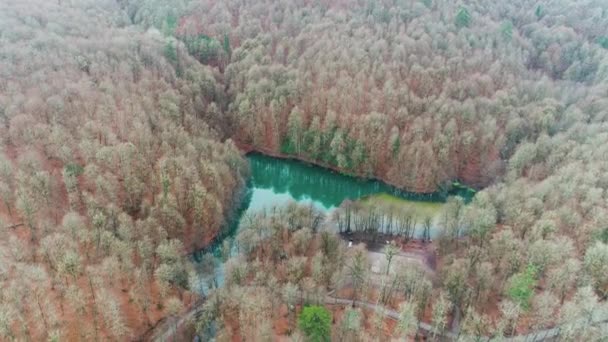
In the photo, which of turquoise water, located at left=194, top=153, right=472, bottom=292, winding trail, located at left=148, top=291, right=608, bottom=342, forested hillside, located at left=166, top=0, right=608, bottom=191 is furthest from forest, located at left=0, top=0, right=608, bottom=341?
turquoise water, located at left=194, top=153, right=472, bottom=292

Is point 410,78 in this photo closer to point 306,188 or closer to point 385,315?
point 306,188

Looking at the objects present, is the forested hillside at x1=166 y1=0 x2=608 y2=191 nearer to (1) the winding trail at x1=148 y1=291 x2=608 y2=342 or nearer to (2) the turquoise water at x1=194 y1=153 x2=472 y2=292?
(2) the turquoise water at x1=194 y1=153 x2=472 y2=292

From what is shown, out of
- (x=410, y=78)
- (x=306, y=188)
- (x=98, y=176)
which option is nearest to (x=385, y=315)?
(x=306, y=188)

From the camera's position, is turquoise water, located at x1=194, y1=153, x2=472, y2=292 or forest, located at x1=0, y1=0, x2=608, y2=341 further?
turquoise water, located at x1=194, y1=153, x2=472, y2=292

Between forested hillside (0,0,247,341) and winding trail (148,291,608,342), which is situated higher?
forested hillside (0,0,247,341)

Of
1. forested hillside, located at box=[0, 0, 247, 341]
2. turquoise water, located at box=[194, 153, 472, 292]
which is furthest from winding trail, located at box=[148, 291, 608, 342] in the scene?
turquoise water, located at box=[194, 153, 472, 292]

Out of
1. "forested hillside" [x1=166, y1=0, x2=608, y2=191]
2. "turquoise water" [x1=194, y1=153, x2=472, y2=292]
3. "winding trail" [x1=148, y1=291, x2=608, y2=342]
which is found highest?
"forested hillside" [x1=166, y1=0, x2=608, y2=191]

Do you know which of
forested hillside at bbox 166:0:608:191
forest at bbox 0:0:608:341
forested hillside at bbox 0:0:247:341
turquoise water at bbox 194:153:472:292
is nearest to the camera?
forested hillside at bbox 0:0:247:341

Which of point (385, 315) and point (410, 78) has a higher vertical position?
point (410, 78)

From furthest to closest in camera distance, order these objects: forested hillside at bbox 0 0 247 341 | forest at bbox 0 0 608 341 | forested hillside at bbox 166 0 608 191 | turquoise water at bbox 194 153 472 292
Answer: forested hillside at bbox 166 0 608 191, turquoise water at bbox 194 153 472 292, forest at bbox 0 0 608 341, forested hillside at bbox 0 0 247 341
